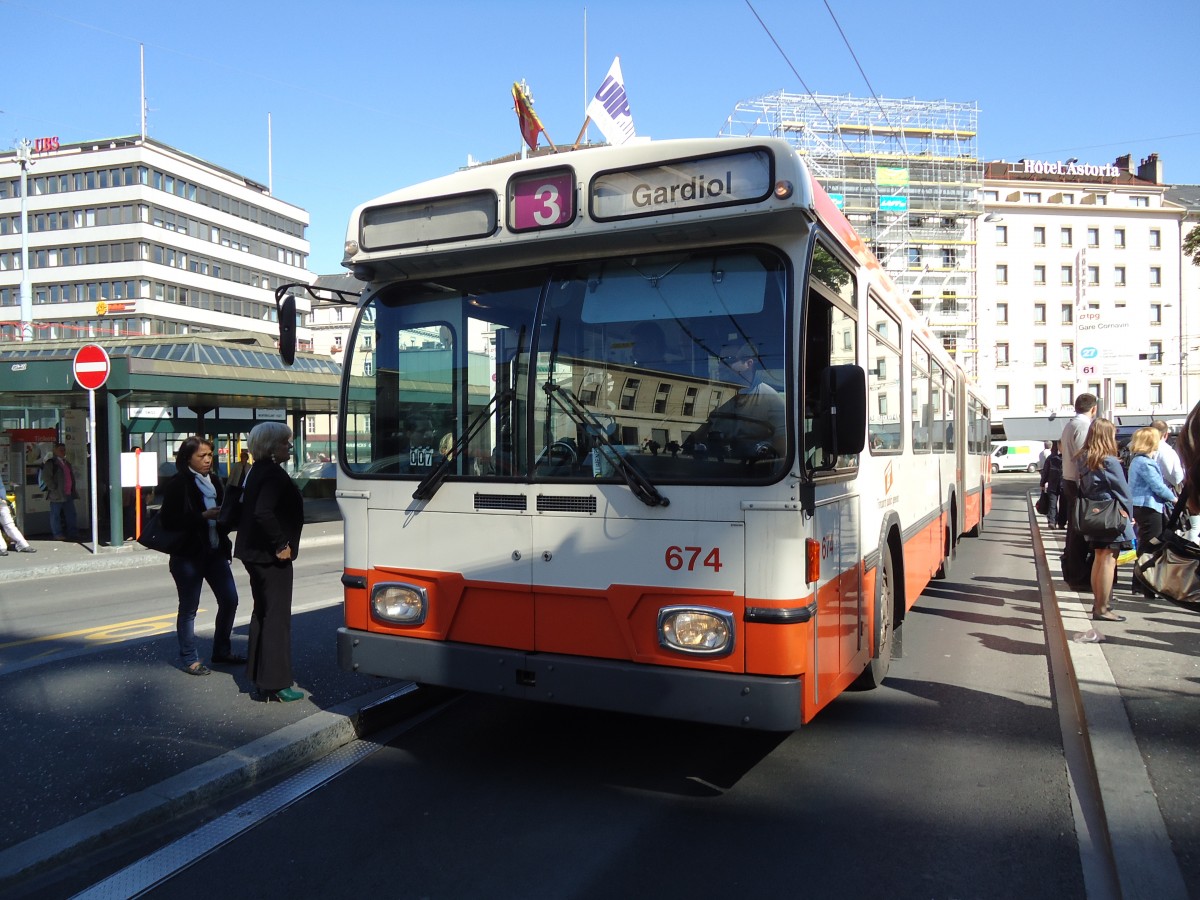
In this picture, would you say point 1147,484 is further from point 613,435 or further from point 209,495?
point 209,495

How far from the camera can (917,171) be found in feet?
223

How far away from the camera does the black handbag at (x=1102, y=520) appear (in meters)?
7.60

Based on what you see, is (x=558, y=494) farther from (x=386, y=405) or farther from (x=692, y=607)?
(x=386, y=405)

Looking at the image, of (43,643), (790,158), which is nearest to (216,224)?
(43,643)

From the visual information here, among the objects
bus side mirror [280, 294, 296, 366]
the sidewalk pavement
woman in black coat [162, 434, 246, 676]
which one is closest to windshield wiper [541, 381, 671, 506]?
bus side mirror [280, 294, 296, 366]

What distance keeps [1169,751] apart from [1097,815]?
93cm

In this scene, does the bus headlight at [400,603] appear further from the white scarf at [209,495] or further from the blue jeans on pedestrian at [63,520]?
the blue jeans on pedestrian at [63,520]

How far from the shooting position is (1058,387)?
72.7 m

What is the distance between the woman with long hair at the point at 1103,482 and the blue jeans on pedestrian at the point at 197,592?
703cm

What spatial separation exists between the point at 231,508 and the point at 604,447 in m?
3.02

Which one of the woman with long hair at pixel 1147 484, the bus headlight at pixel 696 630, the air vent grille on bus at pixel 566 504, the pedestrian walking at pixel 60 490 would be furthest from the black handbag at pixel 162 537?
the pedestrian walking at pixel 60 490

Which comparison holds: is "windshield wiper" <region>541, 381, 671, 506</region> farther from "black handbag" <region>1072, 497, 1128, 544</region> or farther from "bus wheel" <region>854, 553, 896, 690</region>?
"black handbag" <region>1072, 497, 1128, 544</region>

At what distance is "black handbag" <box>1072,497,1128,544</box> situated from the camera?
7598 millimetres

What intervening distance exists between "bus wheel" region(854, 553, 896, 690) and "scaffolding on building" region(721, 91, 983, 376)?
55557 millimetres
